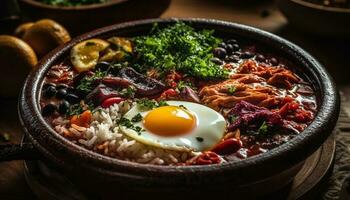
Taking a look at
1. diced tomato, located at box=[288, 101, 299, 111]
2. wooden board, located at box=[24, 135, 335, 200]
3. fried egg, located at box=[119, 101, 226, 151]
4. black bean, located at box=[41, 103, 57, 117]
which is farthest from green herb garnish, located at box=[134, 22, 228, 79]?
wooden board, located at box=[24, 135, 335, 200]

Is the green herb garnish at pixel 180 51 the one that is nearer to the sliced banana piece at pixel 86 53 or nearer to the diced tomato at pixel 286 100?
the sliced banana piece at pixel 86 53

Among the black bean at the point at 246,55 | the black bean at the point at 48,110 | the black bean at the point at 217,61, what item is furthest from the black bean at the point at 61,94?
the black bean at the point at 246,55

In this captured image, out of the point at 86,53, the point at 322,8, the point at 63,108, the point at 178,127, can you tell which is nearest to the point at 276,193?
the point at 178,127

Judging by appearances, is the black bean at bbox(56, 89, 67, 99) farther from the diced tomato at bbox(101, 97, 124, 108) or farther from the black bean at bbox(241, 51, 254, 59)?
the black bean at bbox(241, 51, 254, 59)

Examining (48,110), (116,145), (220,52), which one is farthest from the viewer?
(220,52)

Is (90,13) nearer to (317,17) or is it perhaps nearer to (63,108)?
(63,108)
